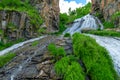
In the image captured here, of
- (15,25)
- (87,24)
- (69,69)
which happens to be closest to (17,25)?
(15,25)

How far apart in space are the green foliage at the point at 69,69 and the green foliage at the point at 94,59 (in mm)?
501

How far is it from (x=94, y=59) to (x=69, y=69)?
1.49 meters

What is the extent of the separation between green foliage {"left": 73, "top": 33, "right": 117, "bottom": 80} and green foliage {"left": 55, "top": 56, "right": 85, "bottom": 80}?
50 cm

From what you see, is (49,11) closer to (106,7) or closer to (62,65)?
(106,7)

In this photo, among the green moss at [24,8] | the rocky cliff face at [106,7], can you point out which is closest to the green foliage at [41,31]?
the green moss at [24,8]

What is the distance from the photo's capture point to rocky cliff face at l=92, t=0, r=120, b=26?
3644 centimetres

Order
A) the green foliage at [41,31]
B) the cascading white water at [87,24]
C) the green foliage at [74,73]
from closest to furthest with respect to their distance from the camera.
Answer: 1. the green foliage at [74,73]
2. the green foliage at [41,31]
3. the cascading white water at [87,24]

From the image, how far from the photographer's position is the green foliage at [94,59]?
41.7 ft

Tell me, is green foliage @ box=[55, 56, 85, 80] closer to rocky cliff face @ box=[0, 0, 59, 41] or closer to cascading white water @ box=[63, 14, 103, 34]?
rocky cliff face @ box=[0, 0, 59, 41]

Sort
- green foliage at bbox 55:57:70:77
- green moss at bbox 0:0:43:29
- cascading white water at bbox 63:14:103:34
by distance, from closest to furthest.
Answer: green foliage at bbox 55:57:70:77, green moss at bbox 0:0:43:29, cascading white water at bbox 63:14:103:34

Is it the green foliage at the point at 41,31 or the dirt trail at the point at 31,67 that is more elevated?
the green foliage at the point at 41,31

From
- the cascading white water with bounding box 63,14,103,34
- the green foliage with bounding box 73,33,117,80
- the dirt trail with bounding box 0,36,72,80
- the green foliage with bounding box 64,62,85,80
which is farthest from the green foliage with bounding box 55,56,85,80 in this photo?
the cascading white water with bounding box 63,14,103,34

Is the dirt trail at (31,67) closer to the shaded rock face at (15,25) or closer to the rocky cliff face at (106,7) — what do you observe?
the shaded rock face at (15,25)

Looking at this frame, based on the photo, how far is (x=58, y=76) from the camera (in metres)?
13.2
